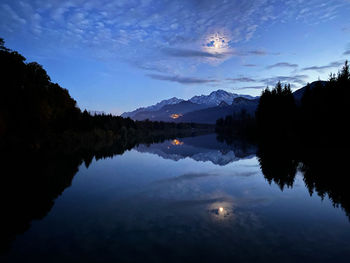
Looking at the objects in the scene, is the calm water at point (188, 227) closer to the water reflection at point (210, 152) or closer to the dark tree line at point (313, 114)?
the water reflection at point (210, 152)

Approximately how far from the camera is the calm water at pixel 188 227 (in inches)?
371

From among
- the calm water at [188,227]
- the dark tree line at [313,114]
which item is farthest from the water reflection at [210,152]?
the calm water at [188,227]

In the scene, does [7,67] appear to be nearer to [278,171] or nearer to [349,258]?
[278,171]

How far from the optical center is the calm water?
371 inches

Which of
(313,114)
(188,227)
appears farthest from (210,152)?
(188,227)

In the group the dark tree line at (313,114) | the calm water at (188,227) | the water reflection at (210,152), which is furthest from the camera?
the dark tree line at (313,114)

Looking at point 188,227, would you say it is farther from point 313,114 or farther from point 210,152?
point 313,114

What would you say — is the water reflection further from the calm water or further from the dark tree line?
the calm water

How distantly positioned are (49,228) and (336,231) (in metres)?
14.8

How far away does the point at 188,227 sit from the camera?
480 inches

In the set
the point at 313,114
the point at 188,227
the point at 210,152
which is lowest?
the point at 210,152

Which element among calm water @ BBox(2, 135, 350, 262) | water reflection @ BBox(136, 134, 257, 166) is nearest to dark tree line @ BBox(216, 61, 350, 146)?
water reflection @ BBox(136, 134, 257, 166)

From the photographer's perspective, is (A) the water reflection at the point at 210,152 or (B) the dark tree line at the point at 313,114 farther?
(B) the dark tree line at the point at 313,114

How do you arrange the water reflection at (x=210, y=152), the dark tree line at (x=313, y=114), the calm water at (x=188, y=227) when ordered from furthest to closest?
the dark tree line at (x=313, y=114), the water reflection at (x=210, y=152), the calm water at (x=188, y=227)
